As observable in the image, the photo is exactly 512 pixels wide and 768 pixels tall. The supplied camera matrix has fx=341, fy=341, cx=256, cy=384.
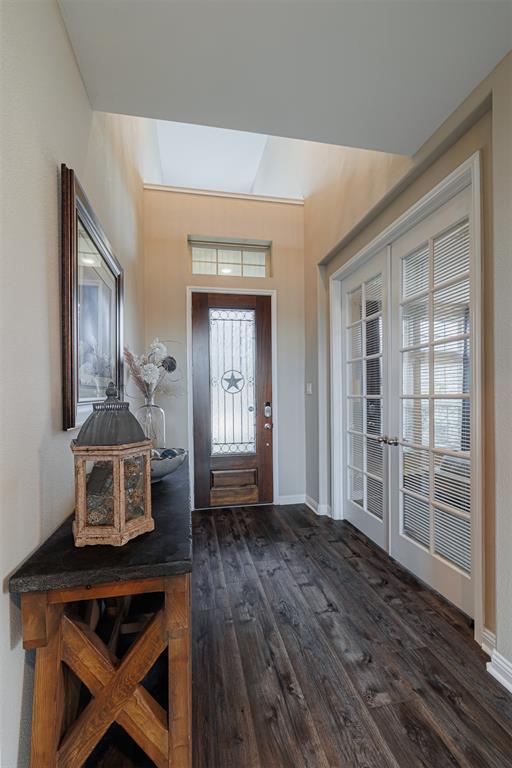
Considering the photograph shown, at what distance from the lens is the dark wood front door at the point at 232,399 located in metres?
3.45

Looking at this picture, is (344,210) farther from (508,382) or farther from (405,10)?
(508,382)

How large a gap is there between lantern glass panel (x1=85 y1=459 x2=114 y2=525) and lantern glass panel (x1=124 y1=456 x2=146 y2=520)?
47 mm

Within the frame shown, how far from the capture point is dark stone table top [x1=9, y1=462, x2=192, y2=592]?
32.8 inches

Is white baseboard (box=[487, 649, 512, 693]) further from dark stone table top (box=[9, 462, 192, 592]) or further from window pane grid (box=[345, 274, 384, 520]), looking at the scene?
dark stone table top (box=[9, 462, 192, 592])

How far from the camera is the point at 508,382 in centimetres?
141

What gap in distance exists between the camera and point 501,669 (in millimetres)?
1413

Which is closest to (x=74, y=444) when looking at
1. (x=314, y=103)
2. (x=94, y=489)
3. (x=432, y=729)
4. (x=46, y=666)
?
(x=94, y=489)

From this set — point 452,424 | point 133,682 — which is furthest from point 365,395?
point 133,682

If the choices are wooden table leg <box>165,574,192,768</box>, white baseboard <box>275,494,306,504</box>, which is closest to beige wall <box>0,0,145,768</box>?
wooden table leg <box>165,574,192,768</box>

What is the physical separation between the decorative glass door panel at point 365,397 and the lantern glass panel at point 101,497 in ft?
6.60

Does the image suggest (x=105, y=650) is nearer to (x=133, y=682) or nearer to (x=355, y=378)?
(x=133, y=682)

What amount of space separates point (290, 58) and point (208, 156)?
12.7 feet

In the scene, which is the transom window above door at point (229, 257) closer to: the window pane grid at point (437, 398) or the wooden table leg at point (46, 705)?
the window pane grid at point (437, 398)

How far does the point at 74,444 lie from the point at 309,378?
2779 millimetres
